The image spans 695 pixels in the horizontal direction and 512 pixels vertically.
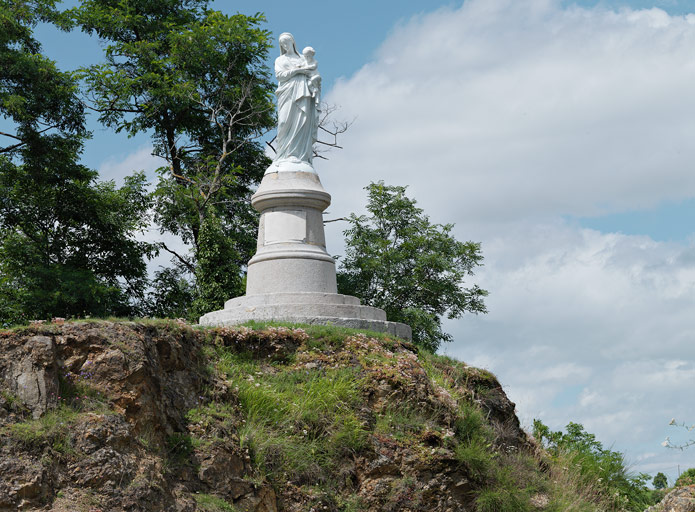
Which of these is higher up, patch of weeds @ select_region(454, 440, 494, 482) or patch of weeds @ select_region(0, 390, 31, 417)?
patch of weeds @ select_region(0, 390, 31, 417)

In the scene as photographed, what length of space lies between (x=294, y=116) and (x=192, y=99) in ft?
26.3

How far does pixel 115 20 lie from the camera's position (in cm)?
2502

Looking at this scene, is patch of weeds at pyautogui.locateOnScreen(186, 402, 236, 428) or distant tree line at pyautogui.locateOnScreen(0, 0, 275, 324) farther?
distant tree line at pyautogui.locateOnScreen(0, 0, 275, 324)

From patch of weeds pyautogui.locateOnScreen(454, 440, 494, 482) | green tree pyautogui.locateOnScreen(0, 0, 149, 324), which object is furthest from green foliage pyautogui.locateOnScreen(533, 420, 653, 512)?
green tree pyautogui.locateOnScreen(0, 0, 149, 324)

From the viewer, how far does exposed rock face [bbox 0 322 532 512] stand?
770 centimetres

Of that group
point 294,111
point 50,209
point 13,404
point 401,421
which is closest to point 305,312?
point 401,421

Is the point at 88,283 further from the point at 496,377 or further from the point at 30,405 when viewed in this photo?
the point at 30,405

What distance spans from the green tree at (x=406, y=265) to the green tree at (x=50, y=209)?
627 centimetres

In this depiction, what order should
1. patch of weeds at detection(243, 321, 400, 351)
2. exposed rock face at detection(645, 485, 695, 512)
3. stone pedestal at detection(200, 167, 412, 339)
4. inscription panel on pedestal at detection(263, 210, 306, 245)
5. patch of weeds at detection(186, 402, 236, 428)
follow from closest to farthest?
exposed rock face at detection(645, 485, 695, 512), patch of weeds at detection(186, 402, 236, 428), patch of weeds at detection(243, 321, 400, 351), stone pedestal at detection(200, 167, 412, 339), inscription panel on pedestal at detection(263, 210, 306, 245)

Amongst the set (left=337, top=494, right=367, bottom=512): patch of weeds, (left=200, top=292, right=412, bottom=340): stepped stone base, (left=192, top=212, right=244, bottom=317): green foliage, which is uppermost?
(left=192, top=212, right=244, bottom=317): green foliage

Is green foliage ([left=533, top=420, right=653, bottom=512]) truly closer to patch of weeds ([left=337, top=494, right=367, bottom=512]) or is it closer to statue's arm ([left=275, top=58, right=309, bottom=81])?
patch of weeds ([left=337, top=494, right=367, bottom=512])

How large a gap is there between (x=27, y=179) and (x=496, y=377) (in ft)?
46.5

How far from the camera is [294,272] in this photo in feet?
50.4

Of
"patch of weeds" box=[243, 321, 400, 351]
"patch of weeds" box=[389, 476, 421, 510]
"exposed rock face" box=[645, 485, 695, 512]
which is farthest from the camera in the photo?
"patch of weeds" box=[243, 321, 400, 351]
